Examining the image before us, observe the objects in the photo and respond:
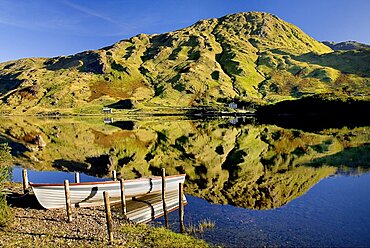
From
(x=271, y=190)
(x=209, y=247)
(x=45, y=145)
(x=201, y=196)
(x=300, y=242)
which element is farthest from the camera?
(x=45, y=145)

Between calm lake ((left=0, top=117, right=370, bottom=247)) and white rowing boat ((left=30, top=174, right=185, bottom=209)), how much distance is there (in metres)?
5.54

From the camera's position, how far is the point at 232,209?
3372 cm

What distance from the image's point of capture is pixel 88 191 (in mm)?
31344

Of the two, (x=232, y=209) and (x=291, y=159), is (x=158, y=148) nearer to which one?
(x=291, y=159)

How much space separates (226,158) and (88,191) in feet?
129

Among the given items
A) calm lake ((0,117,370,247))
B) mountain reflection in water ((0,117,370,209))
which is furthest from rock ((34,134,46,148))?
calm lake ((0,117,370,247))

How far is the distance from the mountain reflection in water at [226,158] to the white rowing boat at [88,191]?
25.1 feet

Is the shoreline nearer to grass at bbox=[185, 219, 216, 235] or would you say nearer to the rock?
grass at bbox=[185, 219, 216, 235]

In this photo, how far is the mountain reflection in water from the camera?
43000 mm

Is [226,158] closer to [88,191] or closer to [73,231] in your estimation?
[88,191]

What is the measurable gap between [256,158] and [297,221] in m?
34.8

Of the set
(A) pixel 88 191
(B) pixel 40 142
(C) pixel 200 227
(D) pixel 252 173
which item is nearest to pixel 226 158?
(D) pixel 252 173

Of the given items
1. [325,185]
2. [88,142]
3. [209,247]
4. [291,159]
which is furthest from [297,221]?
[88,142]

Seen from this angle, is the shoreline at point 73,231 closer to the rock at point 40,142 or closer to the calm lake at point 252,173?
the calm lake at point 252,173
